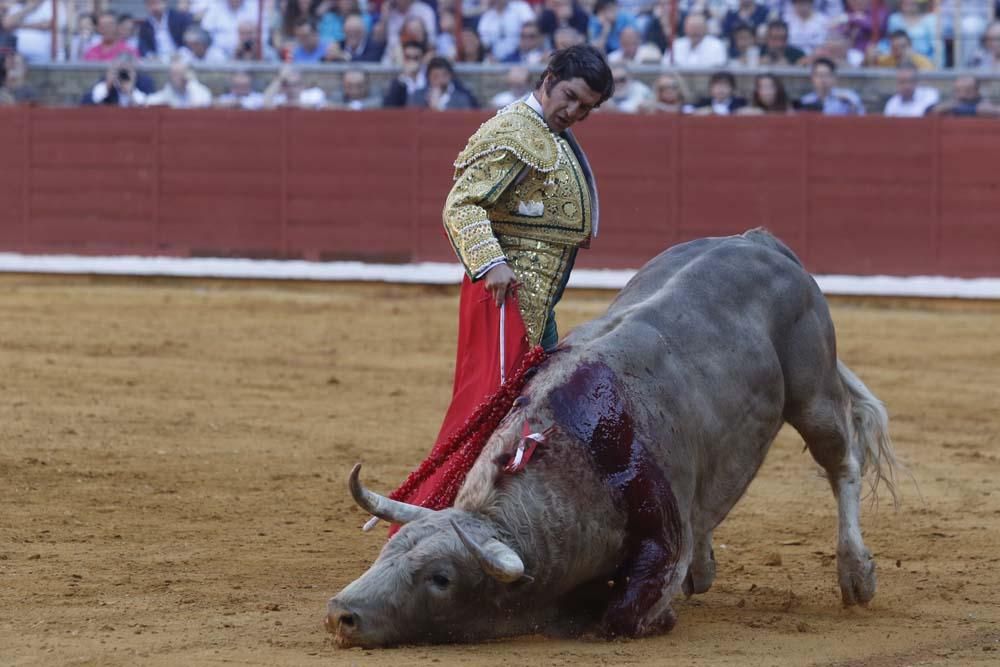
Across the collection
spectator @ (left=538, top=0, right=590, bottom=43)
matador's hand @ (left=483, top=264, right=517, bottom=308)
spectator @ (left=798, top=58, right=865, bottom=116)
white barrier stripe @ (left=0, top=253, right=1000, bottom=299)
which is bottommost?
white barrier stripe @ (left=0, top=253, right=1000, bottom=299)

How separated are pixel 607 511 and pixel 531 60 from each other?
776 cm

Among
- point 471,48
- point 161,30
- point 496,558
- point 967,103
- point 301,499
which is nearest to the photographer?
point 496,558

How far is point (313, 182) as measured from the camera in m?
11.4

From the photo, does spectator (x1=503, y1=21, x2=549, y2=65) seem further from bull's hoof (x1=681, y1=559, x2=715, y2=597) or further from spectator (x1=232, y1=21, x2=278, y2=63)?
bull's hoof (x1=681, y1=559, x2=715, y2=597)

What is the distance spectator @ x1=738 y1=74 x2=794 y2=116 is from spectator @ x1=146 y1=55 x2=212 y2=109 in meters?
3.70

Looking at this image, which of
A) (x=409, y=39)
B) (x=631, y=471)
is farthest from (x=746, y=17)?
(x=631, y=471)

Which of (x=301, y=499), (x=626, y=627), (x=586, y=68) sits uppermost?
(x=586, y=68)

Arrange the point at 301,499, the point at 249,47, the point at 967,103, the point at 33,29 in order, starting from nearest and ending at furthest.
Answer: the point at 301,499
the point at 967,103
the point at 249,47
the point at 33,29

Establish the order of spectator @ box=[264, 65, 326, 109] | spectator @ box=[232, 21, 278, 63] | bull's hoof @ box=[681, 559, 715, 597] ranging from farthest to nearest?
1. spectator @ box=[232, 21, 278, 63]
2. spectator @ box=[264, 65, 326, 109]
3. bull's hoof @ box=[681, 559, 715, 597]

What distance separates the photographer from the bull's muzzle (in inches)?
123

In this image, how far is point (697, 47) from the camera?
423 inches

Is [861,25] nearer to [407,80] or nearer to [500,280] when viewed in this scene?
[407,80]

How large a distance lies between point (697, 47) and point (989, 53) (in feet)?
6.09

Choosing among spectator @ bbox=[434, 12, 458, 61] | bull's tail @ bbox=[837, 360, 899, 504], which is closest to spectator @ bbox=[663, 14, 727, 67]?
spectator @ bbox=[434, 12, 458, 61]
